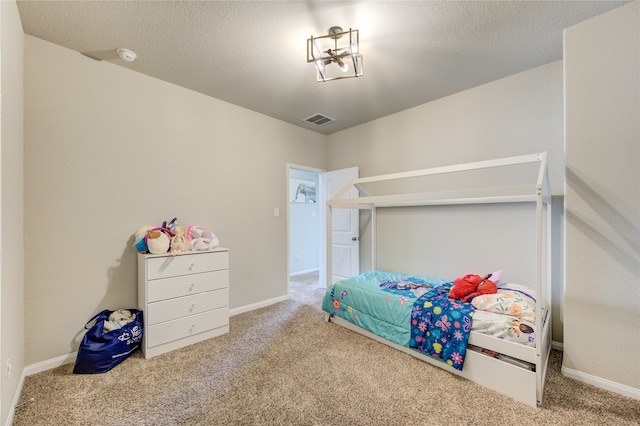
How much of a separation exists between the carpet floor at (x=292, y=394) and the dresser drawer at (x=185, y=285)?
51cm

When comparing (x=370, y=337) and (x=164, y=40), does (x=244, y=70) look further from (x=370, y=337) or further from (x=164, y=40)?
(x=370, y=337)

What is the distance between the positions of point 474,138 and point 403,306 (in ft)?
6.45

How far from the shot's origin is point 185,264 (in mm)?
2369

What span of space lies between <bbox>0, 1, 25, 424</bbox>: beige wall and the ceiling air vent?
2655 millimetres

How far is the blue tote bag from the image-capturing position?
1925mm

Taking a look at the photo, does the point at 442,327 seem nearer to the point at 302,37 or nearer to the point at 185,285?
the point at 185,285

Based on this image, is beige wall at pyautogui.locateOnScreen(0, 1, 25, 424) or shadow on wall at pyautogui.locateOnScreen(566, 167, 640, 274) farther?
shadow on wall at pyautogui.locateOnScreen(566, 167, 640, 274)

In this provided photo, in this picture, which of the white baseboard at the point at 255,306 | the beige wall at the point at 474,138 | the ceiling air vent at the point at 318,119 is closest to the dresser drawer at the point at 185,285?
the white baseboard at the point at 255,306

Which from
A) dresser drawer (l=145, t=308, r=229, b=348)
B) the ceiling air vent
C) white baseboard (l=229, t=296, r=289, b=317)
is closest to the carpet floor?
dresser drawer (l=145, t=308, r=229, b=348)

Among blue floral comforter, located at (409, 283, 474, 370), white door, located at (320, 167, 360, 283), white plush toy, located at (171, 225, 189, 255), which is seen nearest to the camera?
blue floral comforter, located at (409, 283, 474, 370)

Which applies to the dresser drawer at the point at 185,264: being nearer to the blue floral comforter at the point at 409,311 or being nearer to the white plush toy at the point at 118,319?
the white plush toy at the point at 118,319

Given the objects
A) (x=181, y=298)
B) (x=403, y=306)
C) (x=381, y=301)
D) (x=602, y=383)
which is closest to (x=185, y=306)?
(x=181, y=298)

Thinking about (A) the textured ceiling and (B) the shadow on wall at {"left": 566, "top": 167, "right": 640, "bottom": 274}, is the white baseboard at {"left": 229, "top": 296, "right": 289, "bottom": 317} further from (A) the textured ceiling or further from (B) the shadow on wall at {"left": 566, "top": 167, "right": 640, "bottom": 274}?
(B) the shadow on wall at {"left": 566, "top": 167, "right": 640, "bottom": 274}

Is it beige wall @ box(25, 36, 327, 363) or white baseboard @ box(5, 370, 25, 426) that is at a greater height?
beige wall @ box(25, 36, 327, 363)
